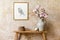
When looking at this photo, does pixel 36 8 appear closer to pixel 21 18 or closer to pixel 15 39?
pixel 21 18

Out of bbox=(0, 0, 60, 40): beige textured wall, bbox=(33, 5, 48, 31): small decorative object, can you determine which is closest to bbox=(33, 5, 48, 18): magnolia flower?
bbox=(33, 5, 48, 31): small decorative object

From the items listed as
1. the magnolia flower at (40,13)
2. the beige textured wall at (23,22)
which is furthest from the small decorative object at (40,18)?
the beige textured wall at (23,22)

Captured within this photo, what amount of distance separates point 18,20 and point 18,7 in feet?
0.95

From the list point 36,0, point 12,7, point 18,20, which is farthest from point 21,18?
point 36,0

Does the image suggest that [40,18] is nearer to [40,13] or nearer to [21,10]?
[40,13]

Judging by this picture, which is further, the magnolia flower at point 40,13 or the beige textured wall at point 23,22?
the beige textured wall at point 23,22

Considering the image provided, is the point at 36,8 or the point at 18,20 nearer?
the point at 36,8

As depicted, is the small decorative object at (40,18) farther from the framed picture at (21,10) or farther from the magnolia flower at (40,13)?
the framed picture at (21,10)

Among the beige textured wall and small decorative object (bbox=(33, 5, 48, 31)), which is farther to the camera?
the beige textured wall

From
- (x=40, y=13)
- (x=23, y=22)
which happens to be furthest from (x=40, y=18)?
(x=23, y=22)

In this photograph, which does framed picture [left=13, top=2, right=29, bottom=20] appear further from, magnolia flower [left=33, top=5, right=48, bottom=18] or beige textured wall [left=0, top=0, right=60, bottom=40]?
magnolia flower [left=33, top=5, right=48, bottom=18]

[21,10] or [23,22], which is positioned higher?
[21,10]

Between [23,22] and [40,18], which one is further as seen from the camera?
[23,22]

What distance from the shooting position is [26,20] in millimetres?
3109
